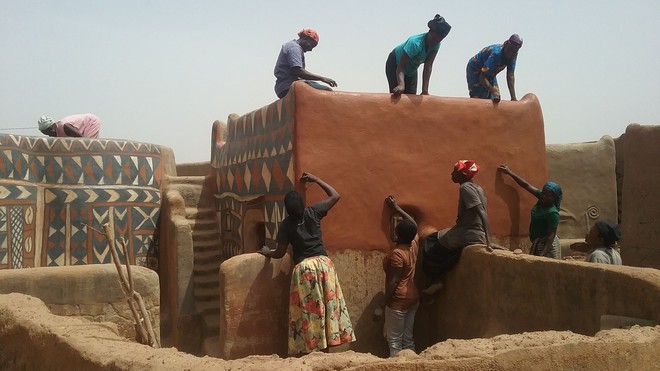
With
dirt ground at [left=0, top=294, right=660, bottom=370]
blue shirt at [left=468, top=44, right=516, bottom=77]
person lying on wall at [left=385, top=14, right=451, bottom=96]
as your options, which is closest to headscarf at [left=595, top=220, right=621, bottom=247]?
dirt ground at [left=0, top=294, right=660, bottom=370]

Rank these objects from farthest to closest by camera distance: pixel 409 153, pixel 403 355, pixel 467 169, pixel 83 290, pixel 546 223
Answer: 1. pixel 409 153
2. pixel 546 223
3. pixel 467 169
4. pixel 83 290
5. pixel 403 355

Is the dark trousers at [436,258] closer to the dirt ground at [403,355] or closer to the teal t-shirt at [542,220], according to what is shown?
the teal t-shirt at [542,220]

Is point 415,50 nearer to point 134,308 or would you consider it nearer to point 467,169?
point 467,169

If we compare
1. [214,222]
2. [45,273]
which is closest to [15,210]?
[214,222]

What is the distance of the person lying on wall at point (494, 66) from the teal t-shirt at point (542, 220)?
1810 mm

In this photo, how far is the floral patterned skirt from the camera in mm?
6066

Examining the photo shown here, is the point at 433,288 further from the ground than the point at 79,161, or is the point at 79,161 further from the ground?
the point at 79,161

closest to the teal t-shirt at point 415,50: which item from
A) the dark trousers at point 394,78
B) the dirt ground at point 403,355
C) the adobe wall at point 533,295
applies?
the dark trousers at point 394,78

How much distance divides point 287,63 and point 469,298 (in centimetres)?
387

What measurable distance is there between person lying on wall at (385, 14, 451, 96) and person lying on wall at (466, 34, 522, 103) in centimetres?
102

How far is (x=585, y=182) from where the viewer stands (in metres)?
11.2

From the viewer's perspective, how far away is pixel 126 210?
35.2ft

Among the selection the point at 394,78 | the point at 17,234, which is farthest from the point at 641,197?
the point at 17,234

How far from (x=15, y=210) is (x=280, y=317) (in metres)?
5.18
